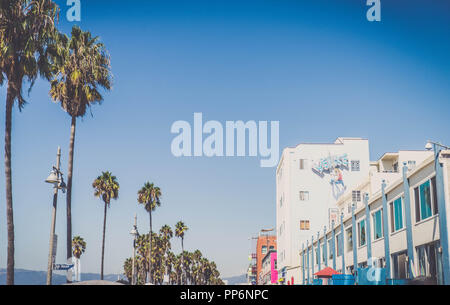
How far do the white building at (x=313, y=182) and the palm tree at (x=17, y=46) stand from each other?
181 feet

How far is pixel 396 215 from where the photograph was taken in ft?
99.9

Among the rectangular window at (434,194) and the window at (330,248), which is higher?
the rectangular window at (434,194)

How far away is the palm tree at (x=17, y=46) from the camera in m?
22.3

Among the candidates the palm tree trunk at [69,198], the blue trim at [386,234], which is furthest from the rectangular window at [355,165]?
the palm tree trunk at [69,198]

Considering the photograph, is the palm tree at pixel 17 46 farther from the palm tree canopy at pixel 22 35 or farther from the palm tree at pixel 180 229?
the palm tree at pixel 180 229

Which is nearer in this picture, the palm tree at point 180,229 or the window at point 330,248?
the window at point 330,248

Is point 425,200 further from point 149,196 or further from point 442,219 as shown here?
point 149,196

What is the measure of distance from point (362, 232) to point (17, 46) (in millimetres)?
27975

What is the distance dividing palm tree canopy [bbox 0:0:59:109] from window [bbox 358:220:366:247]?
2592 centimetres

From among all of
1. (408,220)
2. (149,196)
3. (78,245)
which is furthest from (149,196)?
(408,220)

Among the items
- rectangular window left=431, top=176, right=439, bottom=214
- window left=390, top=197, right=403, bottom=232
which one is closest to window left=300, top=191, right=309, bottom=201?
window left=390, top=197, right=403, bottom=232
